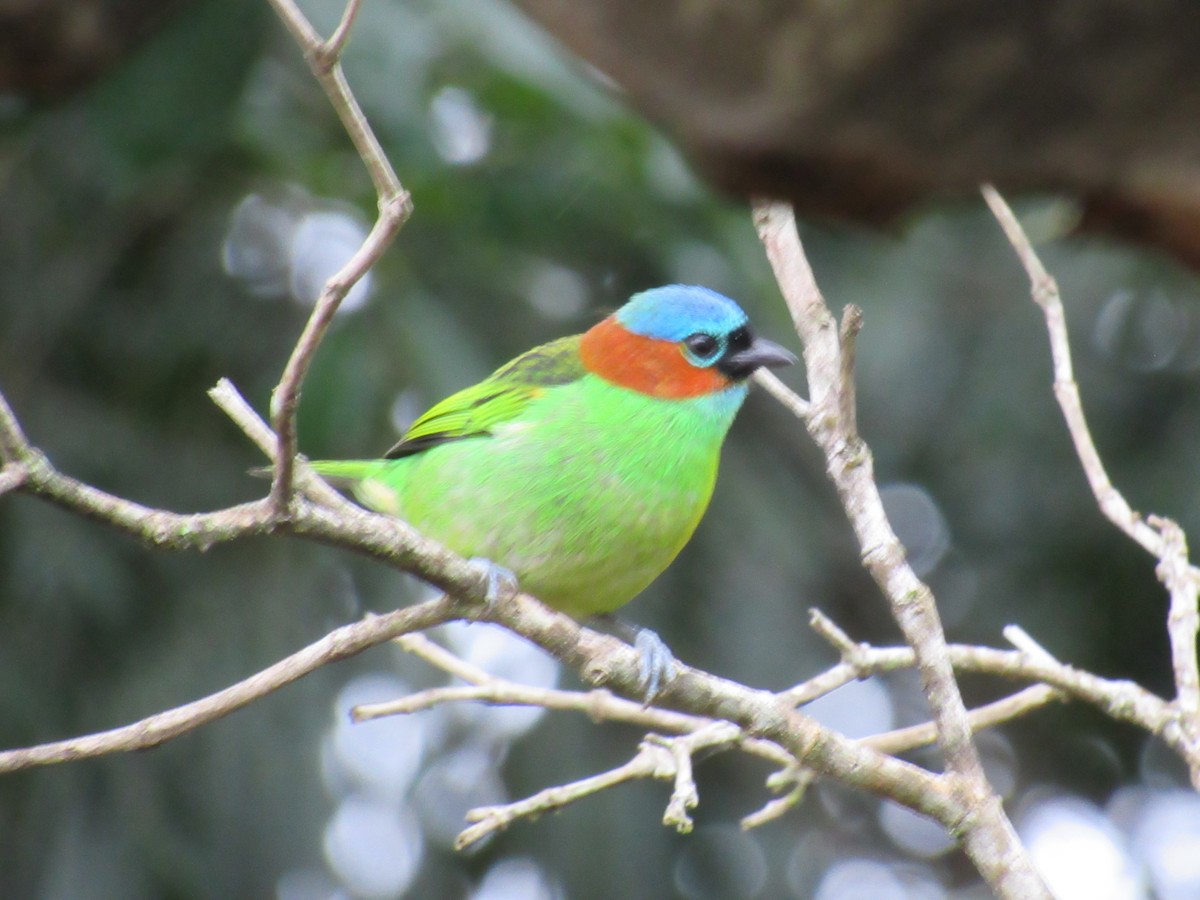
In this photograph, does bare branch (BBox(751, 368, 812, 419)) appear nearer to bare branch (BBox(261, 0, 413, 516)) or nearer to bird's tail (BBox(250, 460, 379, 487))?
bare branch (BBox(261, 0, 413, 516))

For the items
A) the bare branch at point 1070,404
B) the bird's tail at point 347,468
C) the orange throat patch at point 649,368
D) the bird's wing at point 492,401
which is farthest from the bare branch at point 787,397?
the bird's tail at point 347,468

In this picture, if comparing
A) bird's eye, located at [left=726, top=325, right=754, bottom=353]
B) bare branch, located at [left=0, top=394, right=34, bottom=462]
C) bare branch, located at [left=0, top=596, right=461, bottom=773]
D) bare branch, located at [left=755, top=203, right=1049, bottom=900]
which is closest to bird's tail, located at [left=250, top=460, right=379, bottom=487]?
bird's eye, located at [left=726, top=325, right=754, bottom=353]

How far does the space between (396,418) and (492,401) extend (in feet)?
3.39

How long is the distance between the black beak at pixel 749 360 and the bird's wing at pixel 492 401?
421 mm

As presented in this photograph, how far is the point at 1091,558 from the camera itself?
6.16 meters

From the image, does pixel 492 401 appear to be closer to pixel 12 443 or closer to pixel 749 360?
pixel 749 360

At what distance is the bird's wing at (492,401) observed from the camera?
3.96 meters

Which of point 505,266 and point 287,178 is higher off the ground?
point 287,178

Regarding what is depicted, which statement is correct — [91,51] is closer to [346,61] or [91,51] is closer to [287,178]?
[346,61]

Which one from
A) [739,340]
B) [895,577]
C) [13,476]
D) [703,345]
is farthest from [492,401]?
[13,476]

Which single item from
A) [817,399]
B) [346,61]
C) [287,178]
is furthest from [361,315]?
[817,399]

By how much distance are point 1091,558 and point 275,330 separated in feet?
11.7

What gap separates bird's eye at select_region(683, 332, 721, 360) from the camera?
4.05 meters

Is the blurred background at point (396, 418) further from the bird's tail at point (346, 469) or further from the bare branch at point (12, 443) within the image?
the bare branch at point (12, 443)
